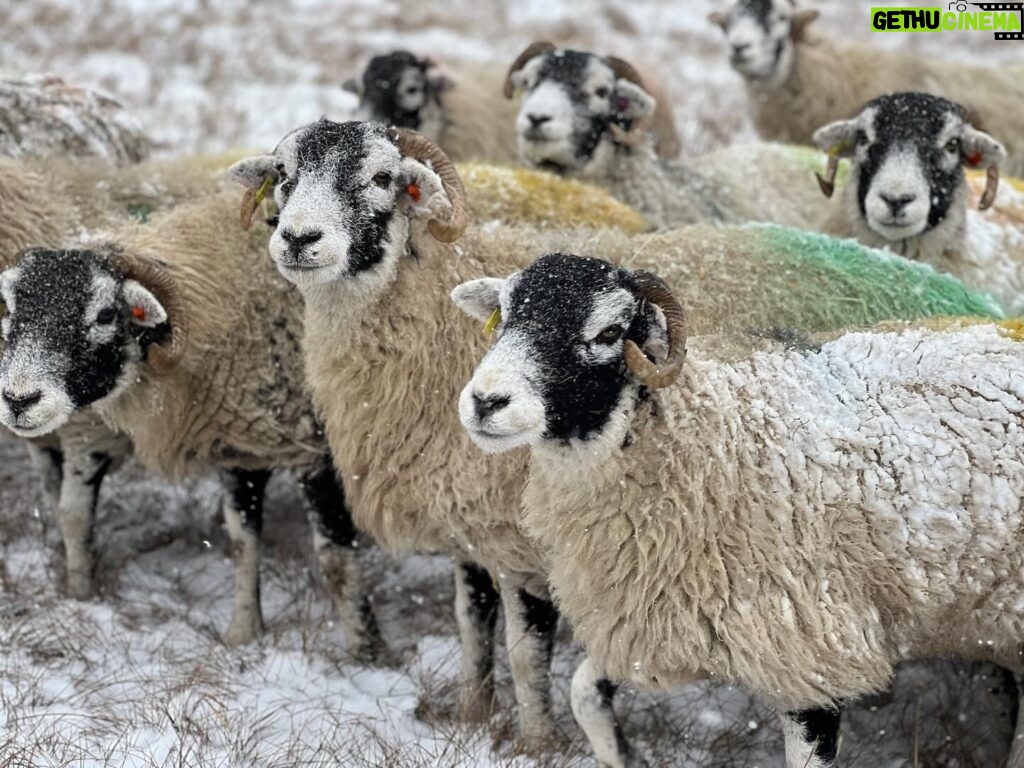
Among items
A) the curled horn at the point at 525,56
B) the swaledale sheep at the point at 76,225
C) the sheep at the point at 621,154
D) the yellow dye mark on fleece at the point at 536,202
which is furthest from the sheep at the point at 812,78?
the swaledale sheep at the point at 76,225

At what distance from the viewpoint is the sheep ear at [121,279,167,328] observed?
15.3ft

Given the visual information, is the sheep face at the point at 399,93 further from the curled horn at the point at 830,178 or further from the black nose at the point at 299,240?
the black nose at the point at 299,240

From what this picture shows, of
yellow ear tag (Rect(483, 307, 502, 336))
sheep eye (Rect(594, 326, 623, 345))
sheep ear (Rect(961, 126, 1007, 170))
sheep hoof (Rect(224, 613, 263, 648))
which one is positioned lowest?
sheep hoof (Rect(224, 613, 263, 648))

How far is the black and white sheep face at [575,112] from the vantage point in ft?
22.8

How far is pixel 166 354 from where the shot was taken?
15.6 feet

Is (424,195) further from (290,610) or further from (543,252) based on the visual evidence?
(290,610)

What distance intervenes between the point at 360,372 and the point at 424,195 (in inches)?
27.7

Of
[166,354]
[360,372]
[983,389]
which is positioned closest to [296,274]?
[360,372]

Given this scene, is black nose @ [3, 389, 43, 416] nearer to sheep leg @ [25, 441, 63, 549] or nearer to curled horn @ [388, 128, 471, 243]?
curled horn @ [388, 128, 471, 243]

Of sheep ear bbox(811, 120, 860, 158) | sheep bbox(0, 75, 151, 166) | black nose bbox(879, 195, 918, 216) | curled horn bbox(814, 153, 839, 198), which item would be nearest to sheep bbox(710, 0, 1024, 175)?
curled horn bbox(814, 153, 839, 198)

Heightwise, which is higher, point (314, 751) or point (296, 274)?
point (296, 274)

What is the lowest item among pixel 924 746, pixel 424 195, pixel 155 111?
pixel 924 746

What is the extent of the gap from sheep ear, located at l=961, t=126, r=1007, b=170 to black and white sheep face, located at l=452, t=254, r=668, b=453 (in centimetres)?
294

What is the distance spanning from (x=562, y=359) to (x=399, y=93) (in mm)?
5193
